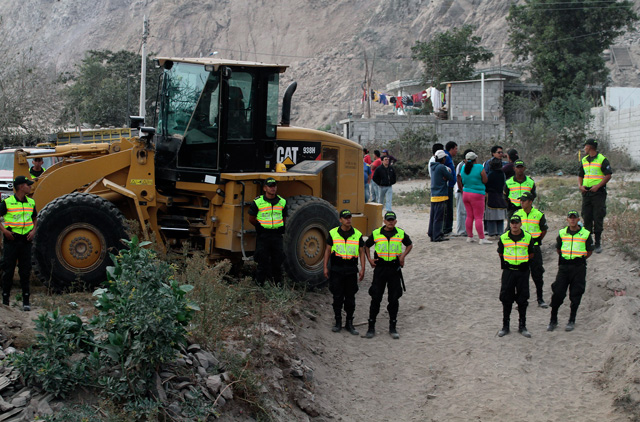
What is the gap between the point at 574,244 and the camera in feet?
27.9

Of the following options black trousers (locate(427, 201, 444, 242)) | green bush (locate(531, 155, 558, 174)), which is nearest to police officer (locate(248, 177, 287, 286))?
black trousers (locate(427, 201, 444, 242))

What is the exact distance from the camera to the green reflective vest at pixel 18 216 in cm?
759

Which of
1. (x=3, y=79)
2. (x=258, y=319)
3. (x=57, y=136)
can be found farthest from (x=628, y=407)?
(x=3, y=79)

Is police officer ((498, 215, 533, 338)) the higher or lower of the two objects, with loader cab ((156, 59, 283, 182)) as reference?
lower

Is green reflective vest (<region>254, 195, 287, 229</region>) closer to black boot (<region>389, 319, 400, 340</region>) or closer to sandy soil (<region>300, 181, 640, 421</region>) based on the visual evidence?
sandy soil (<region>300, 181, 640, 421</region>)

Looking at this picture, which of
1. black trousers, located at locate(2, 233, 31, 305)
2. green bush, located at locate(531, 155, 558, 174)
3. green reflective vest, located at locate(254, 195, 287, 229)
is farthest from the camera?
green bush, located at locate(531, 155, 558, 174)

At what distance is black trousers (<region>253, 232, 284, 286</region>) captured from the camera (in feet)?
28.8

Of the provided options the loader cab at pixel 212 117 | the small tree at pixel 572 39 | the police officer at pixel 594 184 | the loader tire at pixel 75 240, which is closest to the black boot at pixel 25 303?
the loader tire at pixel 75 240

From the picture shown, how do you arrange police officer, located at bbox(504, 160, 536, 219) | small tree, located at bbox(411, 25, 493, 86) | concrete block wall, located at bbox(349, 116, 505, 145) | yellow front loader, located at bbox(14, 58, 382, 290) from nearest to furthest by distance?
yellow front loader, located at bbox(14, 58, 382, 290), police officer, located at bbox(504, 160, 536, 219), concrete block wall, located at bbox(349, 116, 505, 145), small tree, located at bbox(411, 25, 493, 86)

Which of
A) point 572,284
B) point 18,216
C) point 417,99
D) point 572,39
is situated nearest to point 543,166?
point 417,99

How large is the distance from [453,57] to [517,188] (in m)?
36.0

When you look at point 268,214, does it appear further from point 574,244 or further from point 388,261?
point 574,244

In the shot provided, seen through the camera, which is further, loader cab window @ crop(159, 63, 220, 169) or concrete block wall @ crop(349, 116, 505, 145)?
concrete block wall @ crop(349, 116, 505, 145)

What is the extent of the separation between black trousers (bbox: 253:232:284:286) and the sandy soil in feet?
2.97
